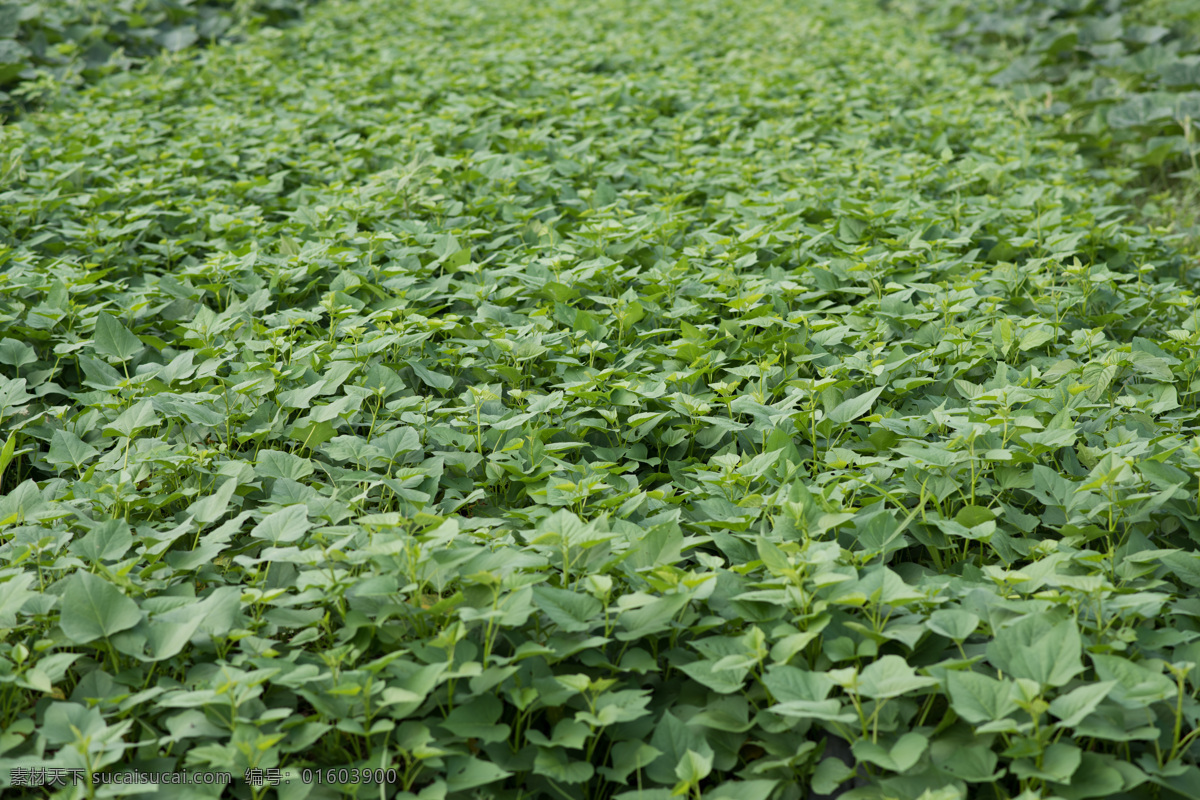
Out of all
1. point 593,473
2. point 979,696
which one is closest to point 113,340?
point 593,473

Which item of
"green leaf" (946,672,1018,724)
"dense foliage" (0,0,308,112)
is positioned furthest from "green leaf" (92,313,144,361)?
"dense foliage" (0,0,308,112)

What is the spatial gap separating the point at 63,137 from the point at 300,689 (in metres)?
3.99

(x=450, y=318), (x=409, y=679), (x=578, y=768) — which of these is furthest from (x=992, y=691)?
(x=450, y=318)

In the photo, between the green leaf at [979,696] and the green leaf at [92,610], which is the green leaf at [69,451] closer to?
the green leaf at [92,610]

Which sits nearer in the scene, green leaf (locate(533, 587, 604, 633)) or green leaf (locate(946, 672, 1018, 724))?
green leaf (locate(946, 672, 1018, 724))

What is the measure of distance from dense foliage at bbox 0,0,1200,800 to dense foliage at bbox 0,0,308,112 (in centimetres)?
155

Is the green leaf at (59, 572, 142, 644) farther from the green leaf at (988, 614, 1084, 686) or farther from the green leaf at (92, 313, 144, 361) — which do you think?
the green leaf at (988, 614, 1084, 686)

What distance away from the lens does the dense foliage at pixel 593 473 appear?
1417 millimetres

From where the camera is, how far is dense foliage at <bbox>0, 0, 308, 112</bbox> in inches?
206

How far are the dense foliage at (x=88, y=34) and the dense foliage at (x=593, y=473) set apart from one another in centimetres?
155

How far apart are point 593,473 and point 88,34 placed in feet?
19.1

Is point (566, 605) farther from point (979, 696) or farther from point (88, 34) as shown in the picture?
point (88, 34)

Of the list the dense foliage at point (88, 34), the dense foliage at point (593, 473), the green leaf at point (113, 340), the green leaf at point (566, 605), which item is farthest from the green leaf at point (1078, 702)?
the dense foliage at point (88, 34)

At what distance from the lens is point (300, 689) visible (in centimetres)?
144
